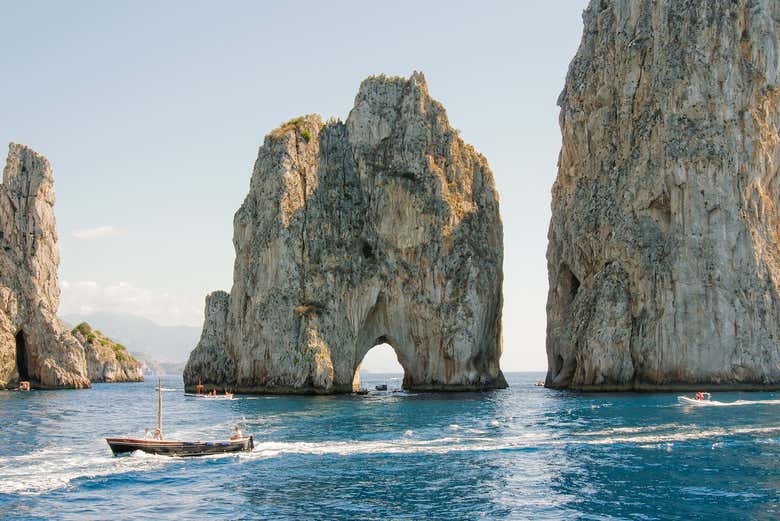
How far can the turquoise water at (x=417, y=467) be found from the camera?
108ft

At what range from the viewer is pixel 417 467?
42125 mm

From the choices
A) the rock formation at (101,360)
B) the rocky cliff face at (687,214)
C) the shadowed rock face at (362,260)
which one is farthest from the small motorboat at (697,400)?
the rock formation at (101,360)

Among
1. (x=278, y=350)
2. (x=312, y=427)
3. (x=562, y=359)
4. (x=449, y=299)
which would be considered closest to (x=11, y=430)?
(x=312, y=427)

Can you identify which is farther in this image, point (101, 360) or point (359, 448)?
point (101, 360)

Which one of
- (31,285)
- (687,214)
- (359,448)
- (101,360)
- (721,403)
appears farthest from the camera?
(101,360)

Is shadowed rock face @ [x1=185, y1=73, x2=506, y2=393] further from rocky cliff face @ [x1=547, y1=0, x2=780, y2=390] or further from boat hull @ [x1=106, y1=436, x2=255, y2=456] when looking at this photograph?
boat hull @ [x1=106, y1=436, x2=255, y2=456]

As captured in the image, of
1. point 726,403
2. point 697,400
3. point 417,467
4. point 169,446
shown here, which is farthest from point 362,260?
point 417,467

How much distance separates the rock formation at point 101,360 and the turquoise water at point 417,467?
107 metres

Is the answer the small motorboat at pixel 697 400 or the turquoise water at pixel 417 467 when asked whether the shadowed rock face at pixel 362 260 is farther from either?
the small motorboat at pixel 697 400

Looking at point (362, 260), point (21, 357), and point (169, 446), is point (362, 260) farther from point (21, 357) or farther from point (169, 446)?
point (169, 446)

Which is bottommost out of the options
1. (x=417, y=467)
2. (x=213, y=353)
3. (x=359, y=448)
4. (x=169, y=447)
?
(x=417, y=467)

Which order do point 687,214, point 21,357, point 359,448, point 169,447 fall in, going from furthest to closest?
1. point 21,357
2. point 687,214
3. point 359,448
4. point 169,447

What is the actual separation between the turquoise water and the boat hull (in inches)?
24.7

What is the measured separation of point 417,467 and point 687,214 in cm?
6128
